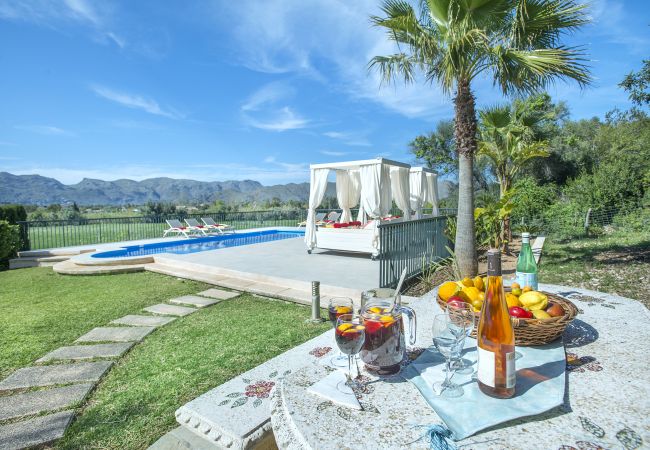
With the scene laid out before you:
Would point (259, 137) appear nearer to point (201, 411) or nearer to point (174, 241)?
point (174, 241)

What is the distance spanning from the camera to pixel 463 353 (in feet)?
4.17

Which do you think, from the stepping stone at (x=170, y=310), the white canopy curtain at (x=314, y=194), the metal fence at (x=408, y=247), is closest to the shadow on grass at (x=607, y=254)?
the metal fence at (x=408, y=247)

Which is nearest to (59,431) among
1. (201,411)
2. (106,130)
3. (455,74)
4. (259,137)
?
(201,411)

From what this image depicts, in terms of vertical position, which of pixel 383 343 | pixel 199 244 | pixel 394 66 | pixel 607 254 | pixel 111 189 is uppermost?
pixel 111 189

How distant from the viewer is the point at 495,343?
97cm

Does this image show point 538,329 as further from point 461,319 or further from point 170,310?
point 170,310

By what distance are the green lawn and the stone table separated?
1.44 metres

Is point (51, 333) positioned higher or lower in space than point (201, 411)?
lower

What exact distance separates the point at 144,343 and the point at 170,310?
1.04 m

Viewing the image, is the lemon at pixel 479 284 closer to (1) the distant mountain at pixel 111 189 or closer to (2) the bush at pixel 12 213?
(2) the bush at pixel 12 213

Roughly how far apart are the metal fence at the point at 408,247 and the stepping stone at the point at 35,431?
144 inches

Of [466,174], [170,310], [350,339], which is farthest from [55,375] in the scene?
[466,174]

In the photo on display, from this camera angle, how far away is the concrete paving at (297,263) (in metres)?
5.48

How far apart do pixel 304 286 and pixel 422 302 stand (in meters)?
3.23
